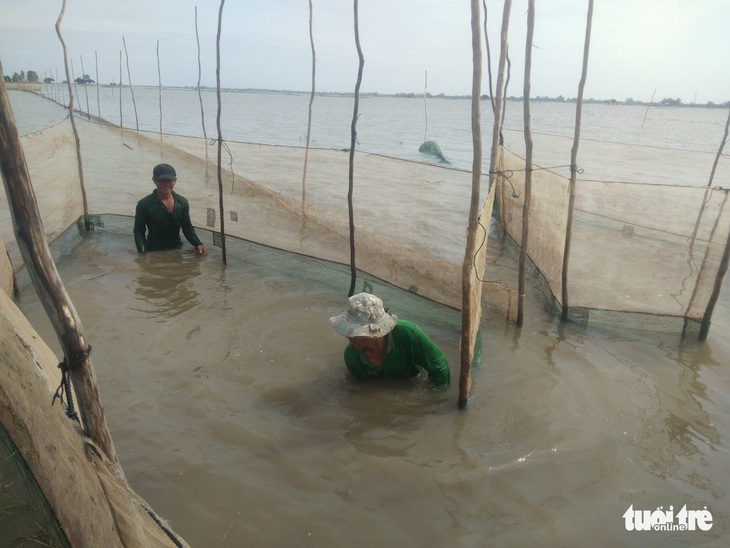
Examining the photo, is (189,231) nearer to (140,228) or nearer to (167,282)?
(140,228)

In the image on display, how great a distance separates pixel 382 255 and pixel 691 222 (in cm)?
332

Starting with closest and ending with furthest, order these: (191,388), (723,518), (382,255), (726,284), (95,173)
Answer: (723,518) → (191,388) → (382,255) → (726,284) → (95,173)

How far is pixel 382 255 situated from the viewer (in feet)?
16.3

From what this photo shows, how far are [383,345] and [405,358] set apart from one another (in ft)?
0.62

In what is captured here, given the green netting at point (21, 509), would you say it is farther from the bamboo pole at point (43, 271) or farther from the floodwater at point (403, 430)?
the floodwater at point (403, 430)

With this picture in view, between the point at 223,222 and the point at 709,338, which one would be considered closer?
the point at 709,338

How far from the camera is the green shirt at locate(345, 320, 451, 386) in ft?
10.0

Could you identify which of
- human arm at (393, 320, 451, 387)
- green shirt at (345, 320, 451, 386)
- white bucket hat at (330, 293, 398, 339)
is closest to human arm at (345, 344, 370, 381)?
green shirt at (345, 320, 451, 386)

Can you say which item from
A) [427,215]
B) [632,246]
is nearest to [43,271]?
[427,215]

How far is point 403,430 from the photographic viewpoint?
3.02 meters

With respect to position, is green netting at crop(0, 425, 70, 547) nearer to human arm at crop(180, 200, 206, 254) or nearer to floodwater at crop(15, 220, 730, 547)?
floodwater at crop(15, 220, 730, 547)

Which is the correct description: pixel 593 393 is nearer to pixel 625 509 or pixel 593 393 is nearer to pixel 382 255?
pixel 625 509

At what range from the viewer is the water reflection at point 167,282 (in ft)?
15.3

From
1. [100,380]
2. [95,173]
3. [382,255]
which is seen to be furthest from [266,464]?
[95,173]
